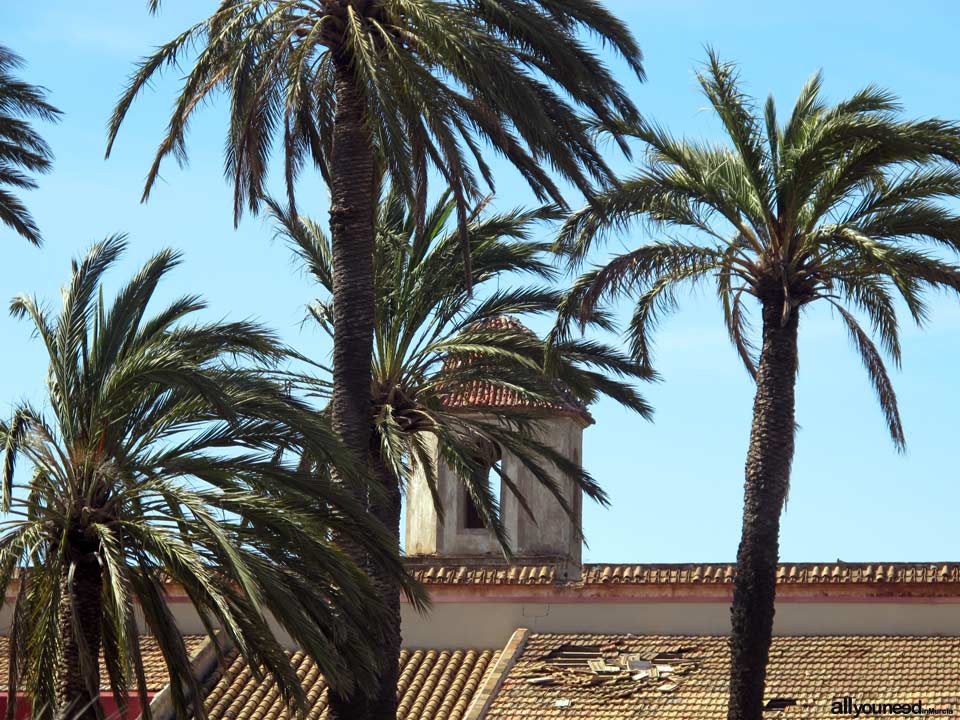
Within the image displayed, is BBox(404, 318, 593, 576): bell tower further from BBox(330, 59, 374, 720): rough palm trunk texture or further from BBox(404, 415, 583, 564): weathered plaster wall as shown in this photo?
BBox(330, 59, 374, 720): rough palm trunk texture

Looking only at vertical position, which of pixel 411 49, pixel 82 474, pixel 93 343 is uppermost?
pixel 411 49

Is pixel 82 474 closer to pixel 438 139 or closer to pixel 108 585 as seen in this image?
pixel 108 585

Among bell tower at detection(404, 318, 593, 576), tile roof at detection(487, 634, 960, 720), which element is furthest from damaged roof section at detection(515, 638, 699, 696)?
bell tower at detection(404, 318, 593, 576)

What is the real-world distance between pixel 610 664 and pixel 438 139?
10.5 meters

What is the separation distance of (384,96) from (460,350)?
201 inches

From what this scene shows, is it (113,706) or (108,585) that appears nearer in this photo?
(108,585)

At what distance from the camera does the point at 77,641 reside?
14.7 m

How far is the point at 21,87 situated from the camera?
65.2ft

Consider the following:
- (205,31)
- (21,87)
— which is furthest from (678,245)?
(21,87)

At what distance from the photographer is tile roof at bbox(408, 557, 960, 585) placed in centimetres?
2302

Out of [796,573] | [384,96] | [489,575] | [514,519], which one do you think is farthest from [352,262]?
[514,519]

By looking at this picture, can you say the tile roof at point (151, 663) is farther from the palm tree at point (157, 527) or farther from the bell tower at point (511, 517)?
the palm tree at point (157, 527)

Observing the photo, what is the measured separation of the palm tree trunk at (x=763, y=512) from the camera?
663 inches

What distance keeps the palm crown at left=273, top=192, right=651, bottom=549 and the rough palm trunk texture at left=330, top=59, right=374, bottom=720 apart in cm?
194
